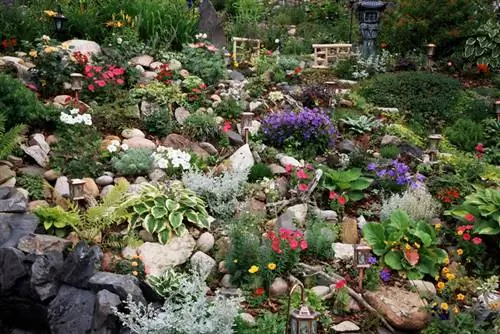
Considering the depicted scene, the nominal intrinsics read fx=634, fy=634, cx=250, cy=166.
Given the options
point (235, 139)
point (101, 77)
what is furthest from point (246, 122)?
point (101, 77)

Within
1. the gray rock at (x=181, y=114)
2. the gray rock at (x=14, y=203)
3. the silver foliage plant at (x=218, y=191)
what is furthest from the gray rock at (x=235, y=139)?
the gray rock at (x=14, y=203)

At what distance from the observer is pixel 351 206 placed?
7.53m

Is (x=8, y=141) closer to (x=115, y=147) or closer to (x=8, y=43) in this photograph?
(x=115, y=147)

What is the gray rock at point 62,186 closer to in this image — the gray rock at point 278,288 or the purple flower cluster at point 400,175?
the gray rock at point 278,288

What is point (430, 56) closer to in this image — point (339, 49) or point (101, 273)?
point (339, 49)

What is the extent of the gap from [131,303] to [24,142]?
333 cm

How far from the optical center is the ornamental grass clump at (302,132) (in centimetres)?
827

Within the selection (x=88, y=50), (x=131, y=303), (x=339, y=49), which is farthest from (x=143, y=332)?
(x=339, y=49)

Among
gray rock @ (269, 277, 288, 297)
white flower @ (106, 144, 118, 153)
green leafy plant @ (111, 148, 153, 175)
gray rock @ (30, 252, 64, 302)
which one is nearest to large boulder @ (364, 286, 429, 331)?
gray rock @ (269, 277, 288, 297)

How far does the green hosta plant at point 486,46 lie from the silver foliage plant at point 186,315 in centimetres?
844

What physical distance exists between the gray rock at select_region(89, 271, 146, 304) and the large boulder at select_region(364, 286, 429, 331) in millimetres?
2158

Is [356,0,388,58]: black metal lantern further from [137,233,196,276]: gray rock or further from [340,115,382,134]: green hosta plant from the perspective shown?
[137,233,196,276]: gray rock

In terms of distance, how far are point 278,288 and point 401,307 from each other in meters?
1.15

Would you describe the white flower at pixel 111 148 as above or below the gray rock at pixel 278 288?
above
